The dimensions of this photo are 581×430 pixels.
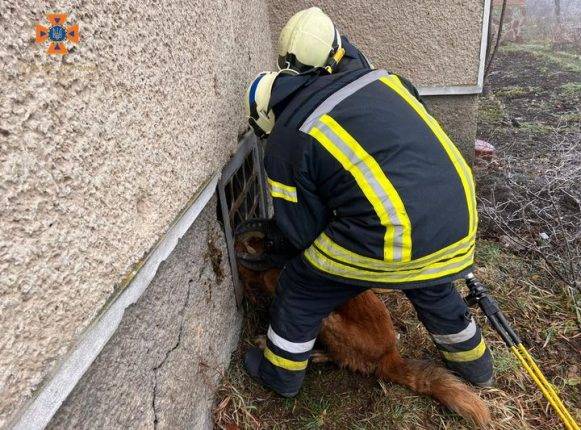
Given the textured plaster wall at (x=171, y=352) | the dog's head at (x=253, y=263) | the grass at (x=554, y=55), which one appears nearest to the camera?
the textured plaster wall at (x=171, y=352)

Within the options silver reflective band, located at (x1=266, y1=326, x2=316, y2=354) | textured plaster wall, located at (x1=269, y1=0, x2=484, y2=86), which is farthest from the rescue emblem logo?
textured plaster wall, located at (x1=269, y1=0, x2=484, y2=86)

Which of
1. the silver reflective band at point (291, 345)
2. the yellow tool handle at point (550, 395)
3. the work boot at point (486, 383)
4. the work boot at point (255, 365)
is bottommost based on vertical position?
the work boot at point (486, 383)

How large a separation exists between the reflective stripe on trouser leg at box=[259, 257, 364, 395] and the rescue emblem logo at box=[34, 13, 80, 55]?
138 cm

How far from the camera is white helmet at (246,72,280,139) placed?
197 cm

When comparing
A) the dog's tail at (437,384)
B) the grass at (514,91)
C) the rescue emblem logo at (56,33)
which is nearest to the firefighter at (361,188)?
the dog's tail at (437,384)

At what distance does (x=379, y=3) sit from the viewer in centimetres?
359

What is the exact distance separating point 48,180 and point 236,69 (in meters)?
1.61

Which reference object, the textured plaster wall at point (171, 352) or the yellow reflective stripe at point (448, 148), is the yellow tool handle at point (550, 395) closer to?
the yellow reflective stripe at point (448, 148)

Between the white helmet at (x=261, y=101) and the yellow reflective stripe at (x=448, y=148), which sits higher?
the white helmet at (x=261, y=101)

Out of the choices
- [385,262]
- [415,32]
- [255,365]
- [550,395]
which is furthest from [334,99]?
[415,32]

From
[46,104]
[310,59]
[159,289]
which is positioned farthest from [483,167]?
[46,104]

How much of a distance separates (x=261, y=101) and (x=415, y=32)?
239 centimetres

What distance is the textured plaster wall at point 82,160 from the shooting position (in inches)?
33.5

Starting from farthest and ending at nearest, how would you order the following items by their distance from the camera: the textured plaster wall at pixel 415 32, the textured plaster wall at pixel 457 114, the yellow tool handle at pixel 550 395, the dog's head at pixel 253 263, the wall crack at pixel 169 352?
1. the textured plaster wall at pixel 457 114
2. the textured plaster wall at pixel 415 32
3. the dog's head at pixel 253 263
4. the yellow tool handle at pixel 550 395
5. the wall crack at pixel 169 352
